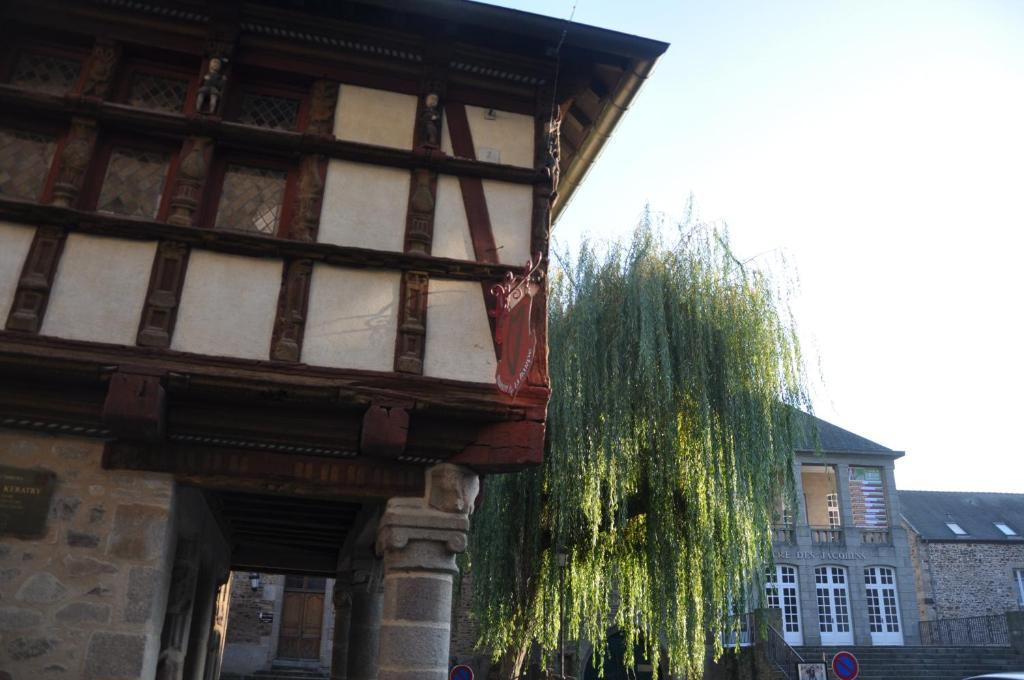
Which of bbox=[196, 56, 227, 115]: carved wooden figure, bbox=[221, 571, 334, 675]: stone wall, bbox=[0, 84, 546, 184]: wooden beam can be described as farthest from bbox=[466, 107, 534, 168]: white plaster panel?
bbox=[221, 571, 334, 675]: stone wall

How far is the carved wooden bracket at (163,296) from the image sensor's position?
4.66m

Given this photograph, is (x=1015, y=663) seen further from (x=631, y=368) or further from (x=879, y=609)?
(x=631, y=368)

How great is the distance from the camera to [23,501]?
4453 mm

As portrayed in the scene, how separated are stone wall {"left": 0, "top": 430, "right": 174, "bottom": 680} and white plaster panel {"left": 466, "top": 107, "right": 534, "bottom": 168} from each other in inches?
117

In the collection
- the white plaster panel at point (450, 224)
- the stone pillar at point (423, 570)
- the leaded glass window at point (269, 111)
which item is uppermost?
the leaded glass window at point (269, 111)

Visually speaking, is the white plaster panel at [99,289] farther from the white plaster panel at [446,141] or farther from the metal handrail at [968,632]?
the metal handrail at [968,632]

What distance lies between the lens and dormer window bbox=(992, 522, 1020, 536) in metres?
24.8

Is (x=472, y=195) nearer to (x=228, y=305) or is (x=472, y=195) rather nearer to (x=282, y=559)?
(x=228, y=305)

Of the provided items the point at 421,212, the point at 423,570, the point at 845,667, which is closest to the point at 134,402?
the point at 423,570

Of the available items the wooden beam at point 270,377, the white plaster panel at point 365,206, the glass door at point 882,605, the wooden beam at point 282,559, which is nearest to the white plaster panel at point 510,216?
the white plaster panel at point 365,206

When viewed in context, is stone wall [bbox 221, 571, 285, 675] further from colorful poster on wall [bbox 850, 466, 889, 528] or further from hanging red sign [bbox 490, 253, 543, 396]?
colorful poster on wall [bbox 850, 466, 889, 528]

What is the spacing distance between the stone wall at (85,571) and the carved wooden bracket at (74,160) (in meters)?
1.41

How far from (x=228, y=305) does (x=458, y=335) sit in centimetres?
139

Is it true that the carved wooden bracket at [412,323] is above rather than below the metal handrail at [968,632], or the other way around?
above
